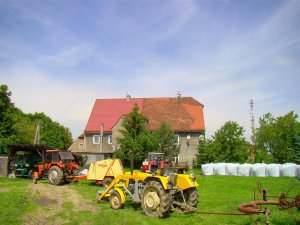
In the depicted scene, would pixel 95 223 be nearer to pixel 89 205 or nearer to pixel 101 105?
pixel 89 205

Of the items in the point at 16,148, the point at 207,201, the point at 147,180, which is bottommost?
the point at 207,201

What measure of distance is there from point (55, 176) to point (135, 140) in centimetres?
1386

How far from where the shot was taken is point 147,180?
12.4 meters

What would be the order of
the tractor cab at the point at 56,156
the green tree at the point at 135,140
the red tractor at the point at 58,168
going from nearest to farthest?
the red tractor at the point at 58,168 → the tractor cab at the point at 56,156 → the green tree at the point at 135,140

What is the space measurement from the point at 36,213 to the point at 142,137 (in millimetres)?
22260

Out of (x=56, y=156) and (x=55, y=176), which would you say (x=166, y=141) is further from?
(x=55, y=176)

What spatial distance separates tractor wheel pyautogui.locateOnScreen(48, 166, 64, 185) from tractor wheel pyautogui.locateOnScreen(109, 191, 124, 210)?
8625 mm

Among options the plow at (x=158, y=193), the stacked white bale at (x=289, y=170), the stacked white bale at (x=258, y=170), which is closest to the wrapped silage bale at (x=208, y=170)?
the stacked white bale at (x=258, y=170)

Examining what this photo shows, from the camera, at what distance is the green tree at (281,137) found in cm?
4122

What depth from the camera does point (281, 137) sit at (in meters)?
43.5

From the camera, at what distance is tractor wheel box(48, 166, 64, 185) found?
20734 mm

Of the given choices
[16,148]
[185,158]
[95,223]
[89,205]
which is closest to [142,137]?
[185,158]

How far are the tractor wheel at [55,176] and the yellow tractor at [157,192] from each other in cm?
786

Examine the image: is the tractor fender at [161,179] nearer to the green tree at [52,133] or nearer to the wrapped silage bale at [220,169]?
the wrapped silage bale at [220,169]
